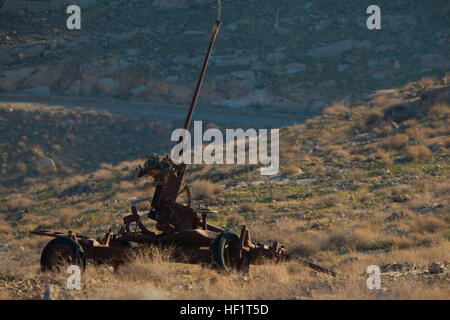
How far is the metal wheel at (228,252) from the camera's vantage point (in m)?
6.38

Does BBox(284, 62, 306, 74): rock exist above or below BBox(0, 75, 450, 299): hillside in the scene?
above

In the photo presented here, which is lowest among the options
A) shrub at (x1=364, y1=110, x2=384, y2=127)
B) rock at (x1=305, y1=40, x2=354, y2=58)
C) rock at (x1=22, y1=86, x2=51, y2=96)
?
shrub at (x1=364, y1=110, x2=384, y2=127)

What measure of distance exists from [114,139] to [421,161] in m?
21.2

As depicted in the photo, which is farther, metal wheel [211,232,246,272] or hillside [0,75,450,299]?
hillside [0,75,450,299]

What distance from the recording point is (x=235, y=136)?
31141 mm

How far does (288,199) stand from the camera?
15820 millimetres

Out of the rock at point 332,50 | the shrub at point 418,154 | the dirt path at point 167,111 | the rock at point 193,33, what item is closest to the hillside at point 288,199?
the shrub at point 418,154

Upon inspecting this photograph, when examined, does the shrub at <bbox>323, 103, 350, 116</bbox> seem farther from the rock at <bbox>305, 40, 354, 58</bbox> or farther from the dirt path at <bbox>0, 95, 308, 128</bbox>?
the rock at <bbox>305, 40, 354, 58</bbox>

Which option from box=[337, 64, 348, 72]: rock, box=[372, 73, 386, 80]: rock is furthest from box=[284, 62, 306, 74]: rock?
box=[372, 73, 386, 80]: rock

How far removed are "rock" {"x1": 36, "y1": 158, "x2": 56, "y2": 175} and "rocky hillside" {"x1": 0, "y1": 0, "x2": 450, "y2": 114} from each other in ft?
35.7

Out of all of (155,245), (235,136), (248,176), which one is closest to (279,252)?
(155,245)

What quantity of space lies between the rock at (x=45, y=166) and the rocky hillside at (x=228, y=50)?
35.7ft

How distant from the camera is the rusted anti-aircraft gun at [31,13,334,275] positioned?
6648mm

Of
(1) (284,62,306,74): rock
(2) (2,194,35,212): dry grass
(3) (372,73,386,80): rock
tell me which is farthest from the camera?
(1) (284,62,306,74): rock
